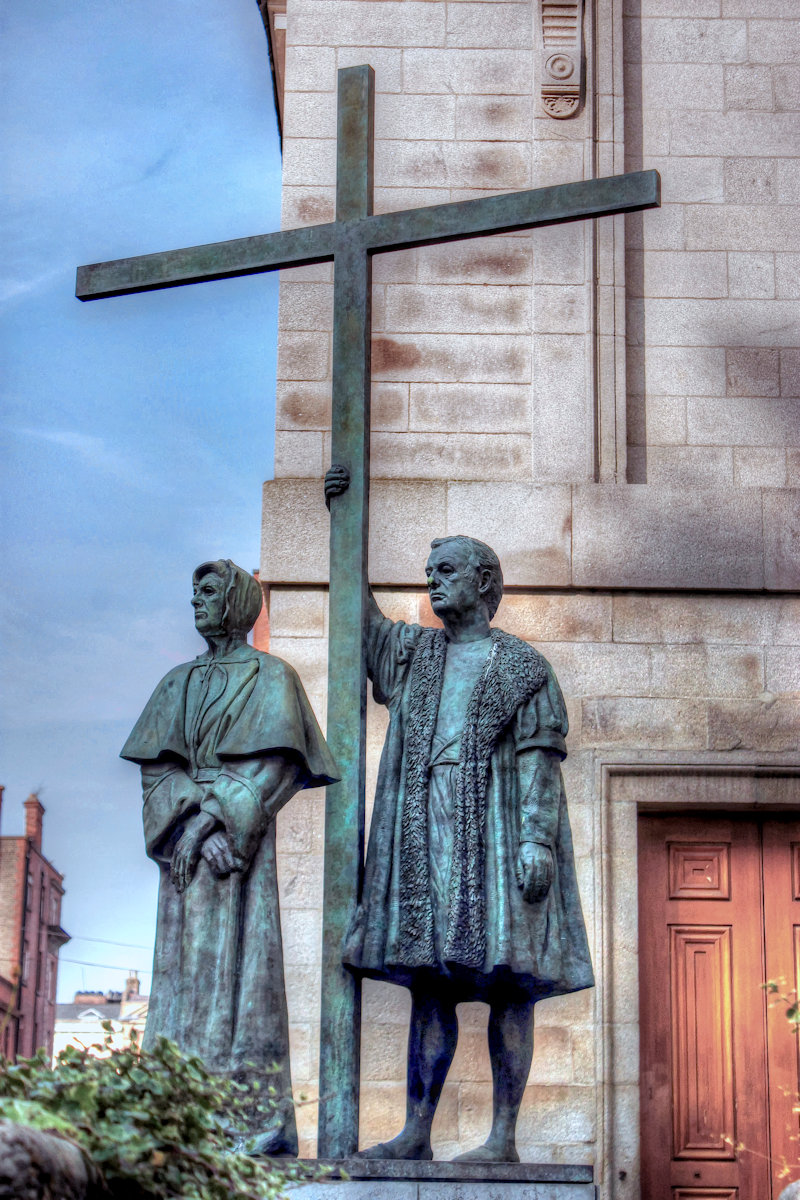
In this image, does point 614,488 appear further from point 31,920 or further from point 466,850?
point 31,920

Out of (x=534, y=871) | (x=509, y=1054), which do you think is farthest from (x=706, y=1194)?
(x=534, y=871)

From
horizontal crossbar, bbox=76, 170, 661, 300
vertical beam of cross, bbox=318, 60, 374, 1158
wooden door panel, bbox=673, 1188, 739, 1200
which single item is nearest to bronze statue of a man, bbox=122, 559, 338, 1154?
vertical beam of cross, bbox=318, 60, 374, 1158

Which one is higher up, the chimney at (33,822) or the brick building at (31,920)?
the chimney at (33,822)

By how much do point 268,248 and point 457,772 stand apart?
2218 millimetres

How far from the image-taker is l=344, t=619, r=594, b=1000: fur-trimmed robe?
6.19 metres

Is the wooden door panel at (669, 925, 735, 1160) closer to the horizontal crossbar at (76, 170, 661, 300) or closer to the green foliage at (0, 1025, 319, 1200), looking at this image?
the horizontal crossbar at (76, 170, 661, 300)

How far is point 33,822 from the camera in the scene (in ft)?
102

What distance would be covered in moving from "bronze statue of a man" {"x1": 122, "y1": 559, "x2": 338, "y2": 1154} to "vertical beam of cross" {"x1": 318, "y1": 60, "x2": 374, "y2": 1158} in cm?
15

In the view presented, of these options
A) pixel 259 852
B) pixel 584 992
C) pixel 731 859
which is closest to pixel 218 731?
pixel 259 852

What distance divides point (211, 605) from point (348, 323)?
1.19 metres

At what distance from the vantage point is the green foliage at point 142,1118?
3.23 metres

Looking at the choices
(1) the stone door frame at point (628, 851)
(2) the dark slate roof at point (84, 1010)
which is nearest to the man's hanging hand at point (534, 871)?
(1) the stone door frame at point (628, 851)

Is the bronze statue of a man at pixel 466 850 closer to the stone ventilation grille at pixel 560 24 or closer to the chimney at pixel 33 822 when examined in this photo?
the stone ventilation grille at pixel 560 24

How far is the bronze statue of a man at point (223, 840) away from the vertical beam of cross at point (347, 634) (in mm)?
154
